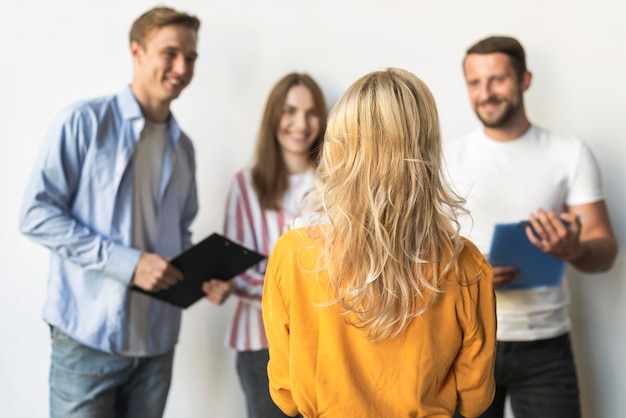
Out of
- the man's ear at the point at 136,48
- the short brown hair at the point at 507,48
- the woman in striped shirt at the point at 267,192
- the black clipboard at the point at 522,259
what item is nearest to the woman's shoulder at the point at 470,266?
the black clipboard at the point at 522,259

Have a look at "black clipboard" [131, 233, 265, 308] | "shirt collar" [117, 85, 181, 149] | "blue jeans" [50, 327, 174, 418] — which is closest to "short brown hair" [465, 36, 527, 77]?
"black clipboard" [131, 233, 265, 308]

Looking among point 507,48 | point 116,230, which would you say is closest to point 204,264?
point 116,230

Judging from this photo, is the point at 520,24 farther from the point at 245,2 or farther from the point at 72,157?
the point at 72,157

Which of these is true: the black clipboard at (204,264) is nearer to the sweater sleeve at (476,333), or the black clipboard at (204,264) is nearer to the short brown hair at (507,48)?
the sweater sleeve at (476,333)

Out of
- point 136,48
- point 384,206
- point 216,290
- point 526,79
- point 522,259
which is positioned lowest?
point 216,290

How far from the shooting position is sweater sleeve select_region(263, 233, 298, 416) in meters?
1.47

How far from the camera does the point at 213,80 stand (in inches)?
117

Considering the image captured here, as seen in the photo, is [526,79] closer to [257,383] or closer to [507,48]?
[507,48]

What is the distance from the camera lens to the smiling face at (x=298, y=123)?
2.69m

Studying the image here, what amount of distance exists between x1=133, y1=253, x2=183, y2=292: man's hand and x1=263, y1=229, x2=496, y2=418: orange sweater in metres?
0.74

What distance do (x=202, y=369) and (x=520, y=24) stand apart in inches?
73.7

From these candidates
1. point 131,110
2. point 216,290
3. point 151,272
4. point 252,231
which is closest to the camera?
point 151,272

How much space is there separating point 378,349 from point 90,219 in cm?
118

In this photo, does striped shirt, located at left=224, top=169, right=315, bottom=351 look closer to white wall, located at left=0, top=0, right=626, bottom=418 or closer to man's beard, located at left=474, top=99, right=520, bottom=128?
white wall, located at left=0, top=0, right=626, bottom=418
